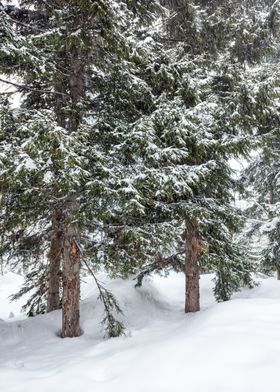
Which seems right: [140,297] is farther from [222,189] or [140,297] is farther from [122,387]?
[122,387]

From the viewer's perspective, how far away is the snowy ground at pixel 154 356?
3820 mm

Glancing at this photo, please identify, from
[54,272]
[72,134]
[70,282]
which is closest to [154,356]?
[70,282]

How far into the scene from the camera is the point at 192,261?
862 cm

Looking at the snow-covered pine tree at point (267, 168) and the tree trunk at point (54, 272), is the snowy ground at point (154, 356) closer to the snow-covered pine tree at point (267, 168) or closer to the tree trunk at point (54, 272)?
the tree trunk at point (54, 272)

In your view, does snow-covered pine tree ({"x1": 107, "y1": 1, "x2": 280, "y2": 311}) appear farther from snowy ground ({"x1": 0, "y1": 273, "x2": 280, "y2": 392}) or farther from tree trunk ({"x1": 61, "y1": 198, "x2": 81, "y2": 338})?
snowy ground ({"x1": 0, "y1": 273, "x2": 280, "y2": 392})

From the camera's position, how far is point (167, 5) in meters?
9.09

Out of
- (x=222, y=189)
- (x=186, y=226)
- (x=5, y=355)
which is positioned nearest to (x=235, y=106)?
(x=222, y=189)

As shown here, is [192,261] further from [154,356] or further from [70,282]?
[154,356]

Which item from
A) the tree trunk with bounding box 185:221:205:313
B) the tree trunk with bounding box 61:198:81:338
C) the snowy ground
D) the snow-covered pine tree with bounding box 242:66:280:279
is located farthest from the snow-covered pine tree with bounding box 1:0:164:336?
the snow-covered pine tree with bounding box 242:66:280:279

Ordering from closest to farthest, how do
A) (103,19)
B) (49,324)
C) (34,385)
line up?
(34,385) → (103,19) → (49,324)

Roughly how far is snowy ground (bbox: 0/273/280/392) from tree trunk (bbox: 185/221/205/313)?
1146 millimetres

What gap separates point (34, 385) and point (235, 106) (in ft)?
21.7

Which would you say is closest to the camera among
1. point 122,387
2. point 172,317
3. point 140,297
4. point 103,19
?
point 122,387

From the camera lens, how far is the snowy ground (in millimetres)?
3820
